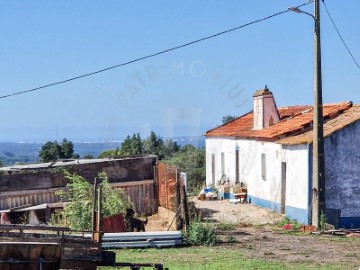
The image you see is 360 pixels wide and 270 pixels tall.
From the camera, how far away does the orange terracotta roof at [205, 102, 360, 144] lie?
2191cm

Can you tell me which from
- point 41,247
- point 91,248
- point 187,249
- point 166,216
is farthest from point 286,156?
point 41,247

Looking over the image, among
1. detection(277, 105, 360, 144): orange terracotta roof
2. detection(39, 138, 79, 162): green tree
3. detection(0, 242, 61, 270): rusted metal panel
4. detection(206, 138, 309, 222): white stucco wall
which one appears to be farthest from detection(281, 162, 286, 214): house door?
detection(39, 138, 79, 162): green tree

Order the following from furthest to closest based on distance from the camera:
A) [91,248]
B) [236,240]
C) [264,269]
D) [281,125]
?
[281,125], [236,240], [264,269], [91,248]

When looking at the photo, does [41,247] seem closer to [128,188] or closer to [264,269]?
[264,269]

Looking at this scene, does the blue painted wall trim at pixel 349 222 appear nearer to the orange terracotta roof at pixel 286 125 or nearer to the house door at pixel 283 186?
the house door at pixel 283 186

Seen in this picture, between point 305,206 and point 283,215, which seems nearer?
point 305,206

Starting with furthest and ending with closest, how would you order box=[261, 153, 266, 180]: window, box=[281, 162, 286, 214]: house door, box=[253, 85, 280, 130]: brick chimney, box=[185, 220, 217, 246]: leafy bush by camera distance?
box=[253, 85, 280, 130]: brick chimney, box=[261, 153, 266, 180]: window, box=[281, 162, 286, 214]: house door, box=[185, 220, 217, 246]: leafy bush

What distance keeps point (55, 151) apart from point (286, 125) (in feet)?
89.5

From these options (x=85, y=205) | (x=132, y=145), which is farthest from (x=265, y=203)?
(x=132, y=145)

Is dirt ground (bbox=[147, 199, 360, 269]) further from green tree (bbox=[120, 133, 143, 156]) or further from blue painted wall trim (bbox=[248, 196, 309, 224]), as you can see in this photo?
green tree (bbox=[120, 133, 143, 156])

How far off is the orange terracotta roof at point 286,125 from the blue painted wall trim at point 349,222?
318cm

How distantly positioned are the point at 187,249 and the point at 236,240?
196 cm

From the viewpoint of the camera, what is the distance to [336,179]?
19.4 m

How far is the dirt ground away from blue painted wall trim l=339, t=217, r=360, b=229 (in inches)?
85.6
